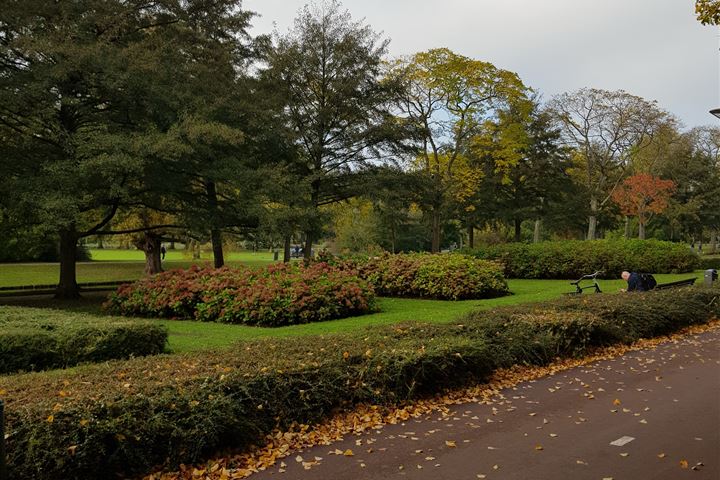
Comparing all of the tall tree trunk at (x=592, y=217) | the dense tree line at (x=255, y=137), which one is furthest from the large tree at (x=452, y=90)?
the tall tree trunk at (x=592, y=217)

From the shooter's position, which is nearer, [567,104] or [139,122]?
[139,122]

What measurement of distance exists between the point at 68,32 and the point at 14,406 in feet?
44.7

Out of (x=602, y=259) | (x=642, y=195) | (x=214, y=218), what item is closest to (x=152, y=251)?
(x=214, y=218)

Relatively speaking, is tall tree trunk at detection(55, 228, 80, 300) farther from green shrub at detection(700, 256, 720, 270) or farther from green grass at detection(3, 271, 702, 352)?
green shrub at detection(700, 256, 720, 270)

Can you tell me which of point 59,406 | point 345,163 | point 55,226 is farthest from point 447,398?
point 345,163

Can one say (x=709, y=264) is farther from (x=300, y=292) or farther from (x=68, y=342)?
(x=68, y=342)

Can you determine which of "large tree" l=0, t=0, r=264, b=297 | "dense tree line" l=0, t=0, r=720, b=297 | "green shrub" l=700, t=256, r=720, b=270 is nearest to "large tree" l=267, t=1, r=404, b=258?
"dense tree line" l=0, t=0, r=720, b=297

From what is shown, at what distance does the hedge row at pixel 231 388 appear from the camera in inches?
143

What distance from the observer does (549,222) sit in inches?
1556

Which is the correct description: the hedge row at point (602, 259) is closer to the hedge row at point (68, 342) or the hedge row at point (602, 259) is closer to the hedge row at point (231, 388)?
the hedge row at point (231, 388)

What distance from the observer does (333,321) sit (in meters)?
11.5

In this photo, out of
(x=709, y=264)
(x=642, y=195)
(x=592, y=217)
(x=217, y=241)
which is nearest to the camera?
(x=217, y=241)

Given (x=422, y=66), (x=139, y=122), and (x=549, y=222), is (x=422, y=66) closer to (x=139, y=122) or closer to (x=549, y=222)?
(x=549, y=222)

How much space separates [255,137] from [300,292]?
8.94 m
